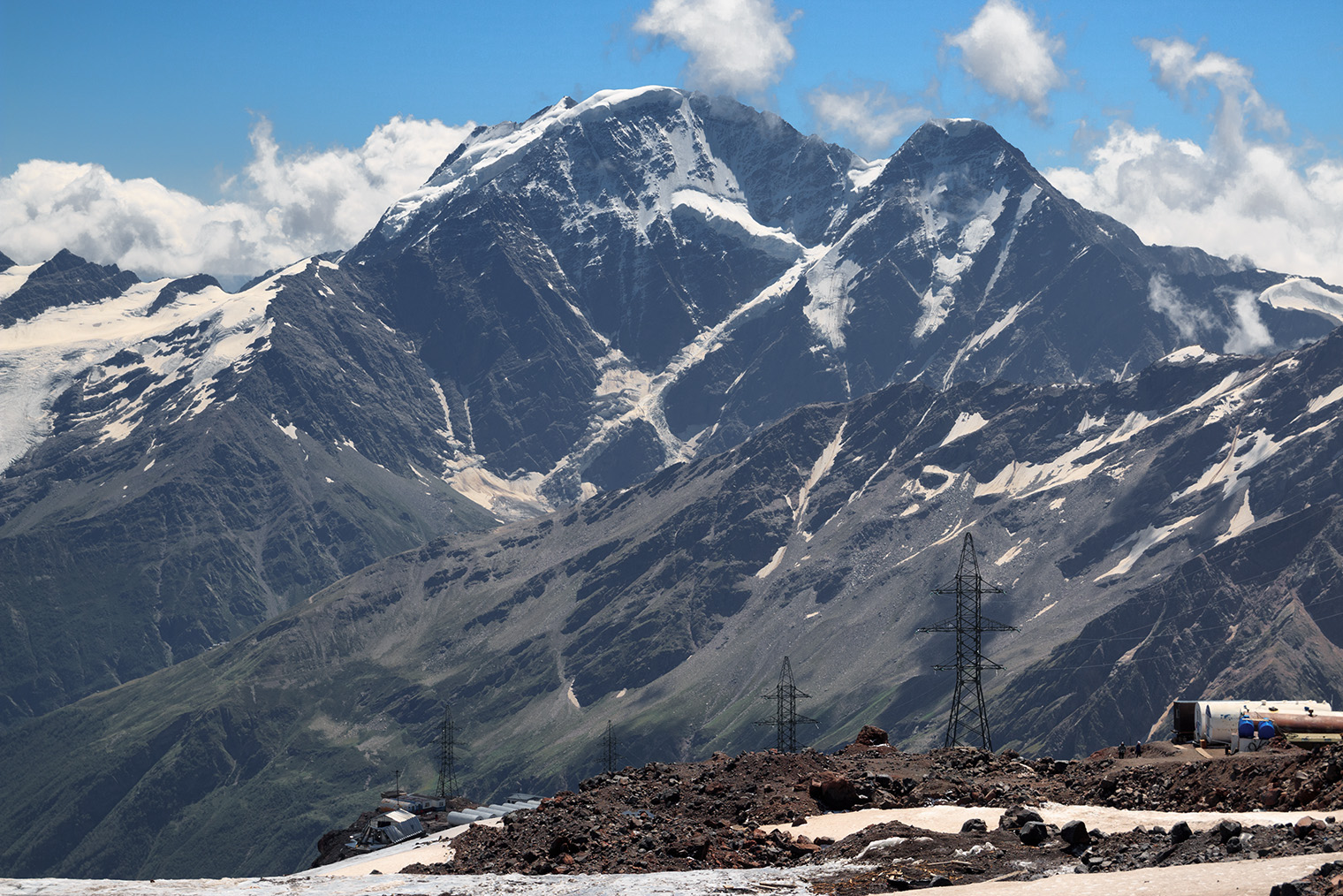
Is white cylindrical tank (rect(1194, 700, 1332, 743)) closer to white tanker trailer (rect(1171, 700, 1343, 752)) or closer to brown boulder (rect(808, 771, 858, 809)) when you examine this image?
white tanker trailer (rect(1171, 700, 1343, 752))

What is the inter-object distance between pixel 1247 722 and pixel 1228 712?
519 cm

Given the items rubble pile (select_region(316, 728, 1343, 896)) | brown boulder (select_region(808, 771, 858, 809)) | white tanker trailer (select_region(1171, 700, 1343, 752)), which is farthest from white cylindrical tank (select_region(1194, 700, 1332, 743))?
brown boulder (select_region(808, 771, 858, 809))

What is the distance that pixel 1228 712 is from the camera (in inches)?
2867

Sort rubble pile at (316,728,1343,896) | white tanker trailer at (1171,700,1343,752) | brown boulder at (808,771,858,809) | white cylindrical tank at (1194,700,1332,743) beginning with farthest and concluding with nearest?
white cylindrical tank at (1194,700,1332,743) → white tanker trailer at (1171,700,1343,752) → brown boulder at (808,771,858,809) → rubble pile at (316,728,1343,896)

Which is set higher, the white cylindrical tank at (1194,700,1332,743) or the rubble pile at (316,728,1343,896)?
the white cylindrical tank at (1194,700,1332,743)

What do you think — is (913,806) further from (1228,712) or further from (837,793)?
(1228,712)

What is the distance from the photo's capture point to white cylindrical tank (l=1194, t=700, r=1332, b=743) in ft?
234

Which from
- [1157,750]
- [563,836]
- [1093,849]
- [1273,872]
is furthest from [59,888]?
[1157,750]

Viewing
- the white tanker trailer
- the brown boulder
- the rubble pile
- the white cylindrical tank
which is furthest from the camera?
A: the white cylindrical tank

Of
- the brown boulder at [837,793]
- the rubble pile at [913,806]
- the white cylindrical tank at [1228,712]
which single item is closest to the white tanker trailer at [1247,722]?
the white cylindrical tank at [1228,712]

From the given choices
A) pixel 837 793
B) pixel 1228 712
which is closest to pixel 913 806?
pixel 837 793

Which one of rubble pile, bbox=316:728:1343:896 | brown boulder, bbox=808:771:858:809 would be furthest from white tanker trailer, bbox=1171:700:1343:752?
brown boulder, bbox=808:771:858:809

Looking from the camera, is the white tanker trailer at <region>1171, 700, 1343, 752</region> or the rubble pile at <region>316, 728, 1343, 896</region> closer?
the rubble pile at <region>316, 728, 1343, 896</region>

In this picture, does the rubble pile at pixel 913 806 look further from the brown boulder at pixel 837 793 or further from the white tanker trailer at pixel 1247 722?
the white tanker trailer at pixel 1247 722
